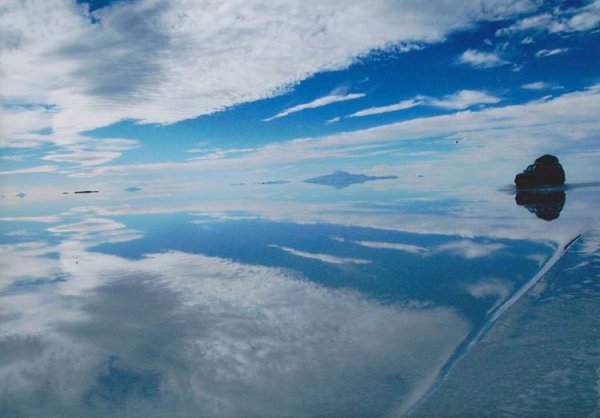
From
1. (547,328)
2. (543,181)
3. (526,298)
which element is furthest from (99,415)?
(543,181)

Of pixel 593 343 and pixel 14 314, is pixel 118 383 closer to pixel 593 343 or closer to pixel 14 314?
pixel 14 314

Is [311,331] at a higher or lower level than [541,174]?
lower

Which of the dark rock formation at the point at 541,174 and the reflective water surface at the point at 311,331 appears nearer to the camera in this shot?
the reflective water surface at the point at 311,331

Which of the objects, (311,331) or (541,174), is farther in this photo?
(541,174)

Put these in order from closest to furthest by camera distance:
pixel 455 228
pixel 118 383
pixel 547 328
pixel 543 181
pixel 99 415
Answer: pixel 99 415, pixel 118 383, pixel 547 328, pixel 455 228, pixel 543 181

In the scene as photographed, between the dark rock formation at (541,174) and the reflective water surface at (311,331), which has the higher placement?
the dark rock formation at (541,174)
